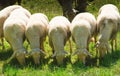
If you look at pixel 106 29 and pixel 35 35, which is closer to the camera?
pixel 35 35

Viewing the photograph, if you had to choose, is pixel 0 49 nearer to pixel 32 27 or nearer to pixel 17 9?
pixel 17 9

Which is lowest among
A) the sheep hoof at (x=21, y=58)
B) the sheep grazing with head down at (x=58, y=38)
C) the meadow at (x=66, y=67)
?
the meadow at (x=66, y=67)

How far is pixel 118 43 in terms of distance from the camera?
456 inches

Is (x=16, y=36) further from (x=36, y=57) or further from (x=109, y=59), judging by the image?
(x=109, y=59)

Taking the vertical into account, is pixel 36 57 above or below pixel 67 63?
above

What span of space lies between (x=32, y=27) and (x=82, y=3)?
5258mm

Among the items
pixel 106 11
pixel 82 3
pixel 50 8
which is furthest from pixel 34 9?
pixel 106 11

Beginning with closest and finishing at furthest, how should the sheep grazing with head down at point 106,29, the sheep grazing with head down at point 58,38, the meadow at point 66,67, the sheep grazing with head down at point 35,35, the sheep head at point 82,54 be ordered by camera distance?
1. the meadow at point 66,67
2. the sheep head at point 82,54
3. the sheep grazing with head down at point 58,38
4. the sheep grazing with head down at point 35,35
5. the sheep grazing with head down at point 106,29

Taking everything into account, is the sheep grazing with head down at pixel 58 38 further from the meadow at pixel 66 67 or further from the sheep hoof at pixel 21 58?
the sheep hoof at pixel 21 58

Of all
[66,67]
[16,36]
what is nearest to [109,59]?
[66,67]

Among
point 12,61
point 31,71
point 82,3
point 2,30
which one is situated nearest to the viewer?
point 31,71

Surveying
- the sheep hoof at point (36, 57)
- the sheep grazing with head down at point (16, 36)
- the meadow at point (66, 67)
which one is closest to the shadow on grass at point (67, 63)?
the meadow at point (66, 67)

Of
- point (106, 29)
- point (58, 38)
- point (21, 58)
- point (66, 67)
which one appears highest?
point (106, 29)

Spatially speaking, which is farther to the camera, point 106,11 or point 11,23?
point 106,11
